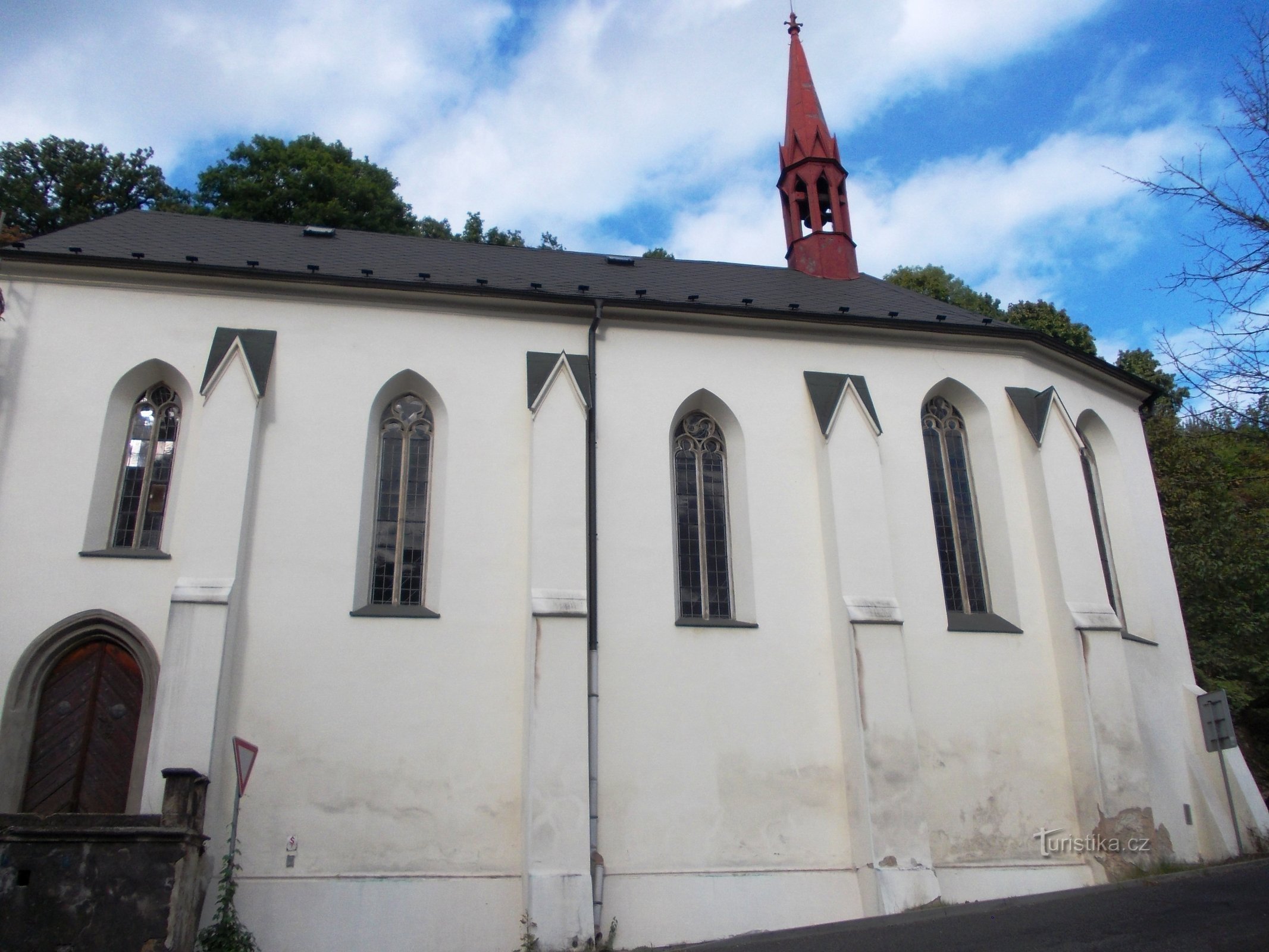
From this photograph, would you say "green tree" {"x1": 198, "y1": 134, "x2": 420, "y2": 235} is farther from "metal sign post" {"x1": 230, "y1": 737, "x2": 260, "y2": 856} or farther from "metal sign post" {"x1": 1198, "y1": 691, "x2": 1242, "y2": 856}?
"metal sign post" {"x1": 1198, "y1": 691, "x2": 1242, "y2": 856}

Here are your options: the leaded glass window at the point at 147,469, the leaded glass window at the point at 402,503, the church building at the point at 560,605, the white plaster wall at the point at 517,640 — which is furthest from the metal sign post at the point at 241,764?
Result: the leaded glass window at the point at 147,469

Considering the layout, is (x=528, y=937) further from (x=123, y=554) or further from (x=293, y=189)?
(x=293, y=189)

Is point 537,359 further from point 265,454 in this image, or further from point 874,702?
point 874,702

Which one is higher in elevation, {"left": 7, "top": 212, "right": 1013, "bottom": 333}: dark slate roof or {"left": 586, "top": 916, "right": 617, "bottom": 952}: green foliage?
{"left": 7, "top": 212, "right": 1013, "bottom": 333}: dark slate roof

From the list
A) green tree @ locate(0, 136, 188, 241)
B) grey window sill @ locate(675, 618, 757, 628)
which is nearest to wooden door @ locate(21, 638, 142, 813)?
grey window sill @ locate(675, 618, 757, 628)

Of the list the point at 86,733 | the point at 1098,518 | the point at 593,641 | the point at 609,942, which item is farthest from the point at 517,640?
the point at 1098,518

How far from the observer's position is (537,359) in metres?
12.2

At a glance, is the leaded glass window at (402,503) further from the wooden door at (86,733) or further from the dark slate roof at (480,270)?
the wooden door at (86,733)

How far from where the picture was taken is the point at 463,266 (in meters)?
14.5

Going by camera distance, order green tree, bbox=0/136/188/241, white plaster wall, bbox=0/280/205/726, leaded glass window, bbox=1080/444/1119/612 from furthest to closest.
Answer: green tree, bbox=0/136/188/241
leaded glass window, bbox=1080/444/1119/612
white plaster wall, bbox=0/280/205/726

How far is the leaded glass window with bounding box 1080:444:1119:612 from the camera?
13859mm

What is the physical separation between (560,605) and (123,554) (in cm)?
483

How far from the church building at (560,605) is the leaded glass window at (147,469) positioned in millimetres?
42

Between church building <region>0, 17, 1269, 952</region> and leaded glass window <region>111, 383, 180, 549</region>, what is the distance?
42 mm
